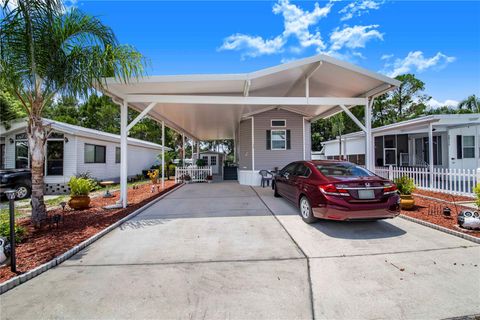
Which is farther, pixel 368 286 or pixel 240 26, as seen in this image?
pixel 240 26

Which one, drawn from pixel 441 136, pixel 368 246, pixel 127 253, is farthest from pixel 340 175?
pixel 441 136

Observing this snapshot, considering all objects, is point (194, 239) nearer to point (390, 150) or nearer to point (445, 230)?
point (445, 230)

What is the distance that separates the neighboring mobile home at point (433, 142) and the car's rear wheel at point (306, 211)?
8558 mm

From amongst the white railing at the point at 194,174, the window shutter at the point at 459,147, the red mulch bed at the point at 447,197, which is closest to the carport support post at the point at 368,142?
the red mulch bed at the point at 447,197

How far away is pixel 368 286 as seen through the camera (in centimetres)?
275

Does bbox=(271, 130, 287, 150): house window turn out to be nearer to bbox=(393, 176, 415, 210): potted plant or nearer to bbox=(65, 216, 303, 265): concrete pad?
bbox=(393, 176, 415, 210): potted plant

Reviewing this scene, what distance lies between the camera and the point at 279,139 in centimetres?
1197

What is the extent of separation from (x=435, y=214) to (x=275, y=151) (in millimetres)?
7093

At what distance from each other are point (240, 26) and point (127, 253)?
388 inches

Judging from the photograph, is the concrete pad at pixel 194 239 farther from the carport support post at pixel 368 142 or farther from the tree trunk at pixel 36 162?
the carport support post at pixel 368 142

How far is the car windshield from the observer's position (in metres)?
4.92

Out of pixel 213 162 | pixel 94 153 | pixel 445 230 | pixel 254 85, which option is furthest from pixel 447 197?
pixel 94 153

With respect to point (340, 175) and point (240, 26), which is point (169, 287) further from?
point (240, 26)

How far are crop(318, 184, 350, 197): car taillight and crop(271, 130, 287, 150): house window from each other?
7461 millimetres
